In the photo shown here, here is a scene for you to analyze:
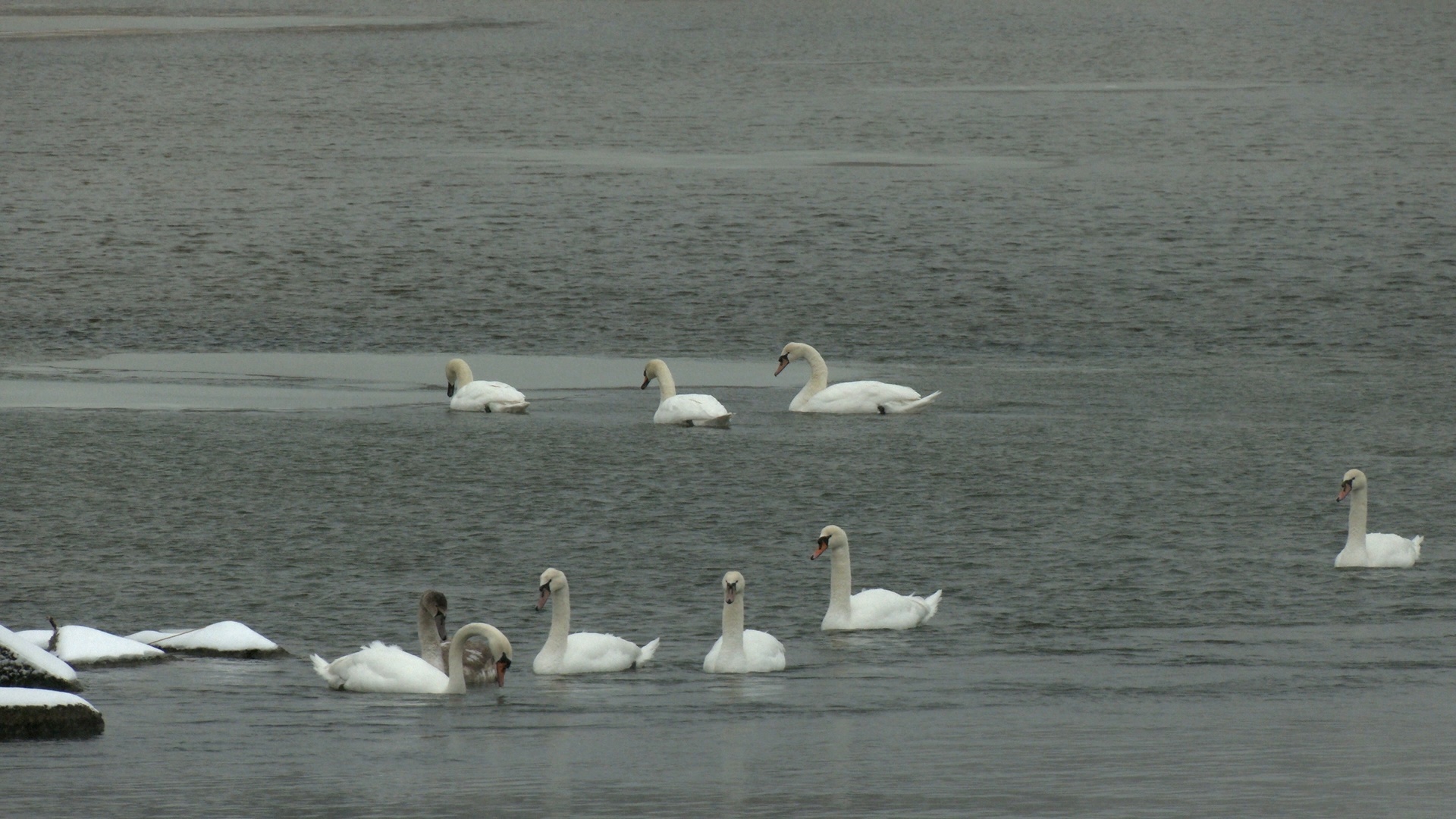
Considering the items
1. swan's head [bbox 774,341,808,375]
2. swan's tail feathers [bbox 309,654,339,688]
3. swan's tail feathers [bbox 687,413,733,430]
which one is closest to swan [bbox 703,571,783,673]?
swan's tail feathers [bbox 309,654,339,688]

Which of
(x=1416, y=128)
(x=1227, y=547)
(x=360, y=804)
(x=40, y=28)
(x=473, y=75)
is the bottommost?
(x=360, y=804)

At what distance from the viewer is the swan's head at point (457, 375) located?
22.2m

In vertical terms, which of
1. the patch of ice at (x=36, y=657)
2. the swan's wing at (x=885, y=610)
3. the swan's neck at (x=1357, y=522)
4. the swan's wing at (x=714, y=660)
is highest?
the swan's neck at (x=1357, y=522)

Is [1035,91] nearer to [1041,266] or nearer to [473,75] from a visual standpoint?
[473,75]

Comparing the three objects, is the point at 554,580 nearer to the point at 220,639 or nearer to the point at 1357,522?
the point at 220,639

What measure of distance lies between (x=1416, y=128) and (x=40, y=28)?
51.7 metres

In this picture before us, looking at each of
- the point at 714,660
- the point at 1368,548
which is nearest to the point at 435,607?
the point at 714,660

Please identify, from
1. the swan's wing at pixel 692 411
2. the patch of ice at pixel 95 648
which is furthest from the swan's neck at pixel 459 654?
the swan's wing at pixel 692 411

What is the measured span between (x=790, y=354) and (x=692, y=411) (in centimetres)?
275

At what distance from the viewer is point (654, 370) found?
22.1 m

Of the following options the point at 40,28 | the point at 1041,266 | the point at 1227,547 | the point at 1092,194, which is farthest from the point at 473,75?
the point at 1227,547

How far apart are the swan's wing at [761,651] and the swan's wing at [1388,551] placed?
4.42m

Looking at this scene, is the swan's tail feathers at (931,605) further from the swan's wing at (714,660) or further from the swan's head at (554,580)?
the swan's head at (554,580)

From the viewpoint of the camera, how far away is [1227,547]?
1616 cm
